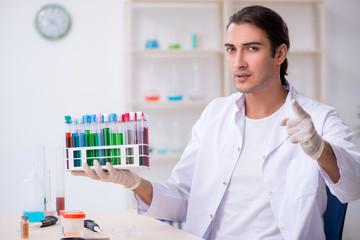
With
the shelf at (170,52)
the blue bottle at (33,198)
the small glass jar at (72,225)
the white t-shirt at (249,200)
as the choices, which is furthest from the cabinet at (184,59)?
the small glass jar at (72,225)

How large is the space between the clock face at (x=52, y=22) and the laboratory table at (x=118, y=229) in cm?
235

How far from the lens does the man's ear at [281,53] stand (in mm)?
1943

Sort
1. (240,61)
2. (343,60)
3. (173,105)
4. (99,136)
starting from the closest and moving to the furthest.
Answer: (99,136) < (240,61) < (173,105) < (343,60)

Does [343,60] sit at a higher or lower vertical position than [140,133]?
higher

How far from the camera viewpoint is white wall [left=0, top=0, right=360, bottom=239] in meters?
3.93

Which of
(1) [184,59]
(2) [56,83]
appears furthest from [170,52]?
(2) [56,83]

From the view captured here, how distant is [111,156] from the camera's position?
1.56m

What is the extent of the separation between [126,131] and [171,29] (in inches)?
104

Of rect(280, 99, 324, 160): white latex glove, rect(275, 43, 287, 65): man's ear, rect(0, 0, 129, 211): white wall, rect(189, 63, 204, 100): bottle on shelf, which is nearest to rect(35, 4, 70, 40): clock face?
rect(0, 0, 129, 211): white wall

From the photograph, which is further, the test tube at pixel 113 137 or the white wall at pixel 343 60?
the white wall at pixel 343 60

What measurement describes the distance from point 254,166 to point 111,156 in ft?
1.81

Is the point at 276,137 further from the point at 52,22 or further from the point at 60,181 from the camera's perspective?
the point at 52,22

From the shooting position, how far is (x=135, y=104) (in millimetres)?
3873

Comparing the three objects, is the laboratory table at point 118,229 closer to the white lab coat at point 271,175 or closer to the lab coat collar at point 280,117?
the white lab coat at point 271,175
